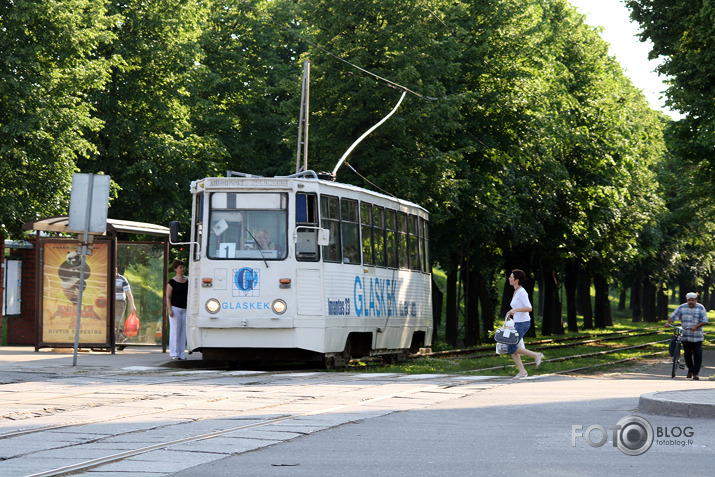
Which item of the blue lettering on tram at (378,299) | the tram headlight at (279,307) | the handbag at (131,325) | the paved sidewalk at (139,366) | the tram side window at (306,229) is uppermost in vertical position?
the tram side window at (306,229)

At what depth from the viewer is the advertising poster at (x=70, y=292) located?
22.1m

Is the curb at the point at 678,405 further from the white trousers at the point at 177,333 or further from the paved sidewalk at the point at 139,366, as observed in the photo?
the white trousers at the point at 177,333

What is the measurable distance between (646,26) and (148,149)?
1582cm

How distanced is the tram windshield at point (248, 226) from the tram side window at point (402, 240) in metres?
4.81

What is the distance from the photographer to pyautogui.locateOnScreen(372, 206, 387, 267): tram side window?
72.5 ft

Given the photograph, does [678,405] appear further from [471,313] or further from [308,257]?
[471,313]

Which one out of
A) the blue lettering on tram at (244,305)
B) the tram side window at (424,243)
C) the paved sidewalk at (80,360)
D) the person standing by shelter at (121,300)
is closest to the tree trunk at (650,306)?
the tram side window at (424,243)

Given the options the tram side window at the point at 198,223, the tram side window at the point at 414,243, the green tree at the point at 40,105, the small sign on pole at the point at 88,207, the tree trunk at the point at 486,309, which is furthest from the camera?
the tree trunk at the point at 486,309

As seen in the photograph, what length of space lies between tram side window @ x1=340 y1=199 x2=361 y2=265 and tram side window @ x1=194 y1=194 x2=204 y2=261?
8.37 feet

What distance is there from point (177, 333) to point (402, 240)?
5706 mm

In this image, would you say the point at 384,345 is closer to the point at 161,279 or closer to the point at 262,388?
the point at 161,279

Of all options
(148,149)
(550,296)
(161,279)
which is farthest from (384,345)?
(550,296)

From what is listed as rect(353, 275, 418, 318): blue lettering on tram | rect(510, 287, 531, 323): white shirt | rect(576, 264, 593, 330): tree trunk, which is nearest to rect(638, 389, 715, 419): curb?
rect(510, 287, 531, 323): white shirt

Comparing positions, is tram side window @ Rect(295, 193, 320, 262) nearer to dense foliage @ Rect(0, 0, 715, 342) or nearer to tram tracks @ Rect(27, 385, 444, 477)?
tram tracks @ Rect(27, 385, 444, 477)
